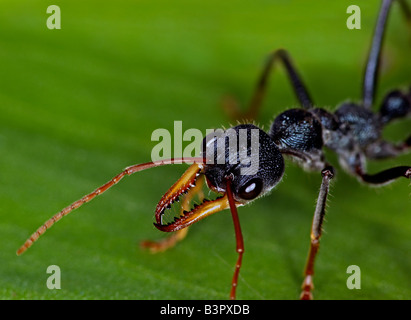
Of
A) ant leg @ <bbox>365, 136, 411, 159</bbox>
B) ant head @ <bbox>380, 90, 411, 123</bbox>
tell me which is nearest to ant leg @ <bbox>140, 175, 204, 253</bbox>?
ant leg @ <bbox>365, 136, 411, 159</bbox>

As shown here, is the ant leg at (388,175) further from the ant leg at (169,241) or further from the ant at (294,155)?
the ant leg at (169,241)

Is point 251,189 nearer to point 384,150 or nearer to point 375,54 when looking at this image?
point 384,150

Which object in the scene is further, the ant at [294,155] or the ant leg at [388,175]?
the ant leg at [388,175]

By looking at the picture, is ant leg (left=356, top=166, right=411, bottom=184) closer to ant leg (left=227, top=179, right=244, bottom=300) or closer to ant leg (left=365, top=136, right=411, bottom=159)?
ant leg (left=365, top=136, right=411, bottom=159)

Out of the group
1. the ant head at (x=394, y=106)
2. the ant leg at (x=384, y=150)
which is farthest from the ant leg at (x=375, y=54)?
the ant leg at (x=384, y=150)

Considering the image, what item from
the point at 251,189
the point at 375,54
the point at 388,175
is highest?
the point at 375,54

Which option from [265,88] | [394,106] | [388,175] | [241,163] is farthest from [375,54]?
[241,163]

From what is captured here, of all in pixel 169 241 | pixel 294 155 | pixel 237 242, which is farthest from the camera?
pixel 294 155
